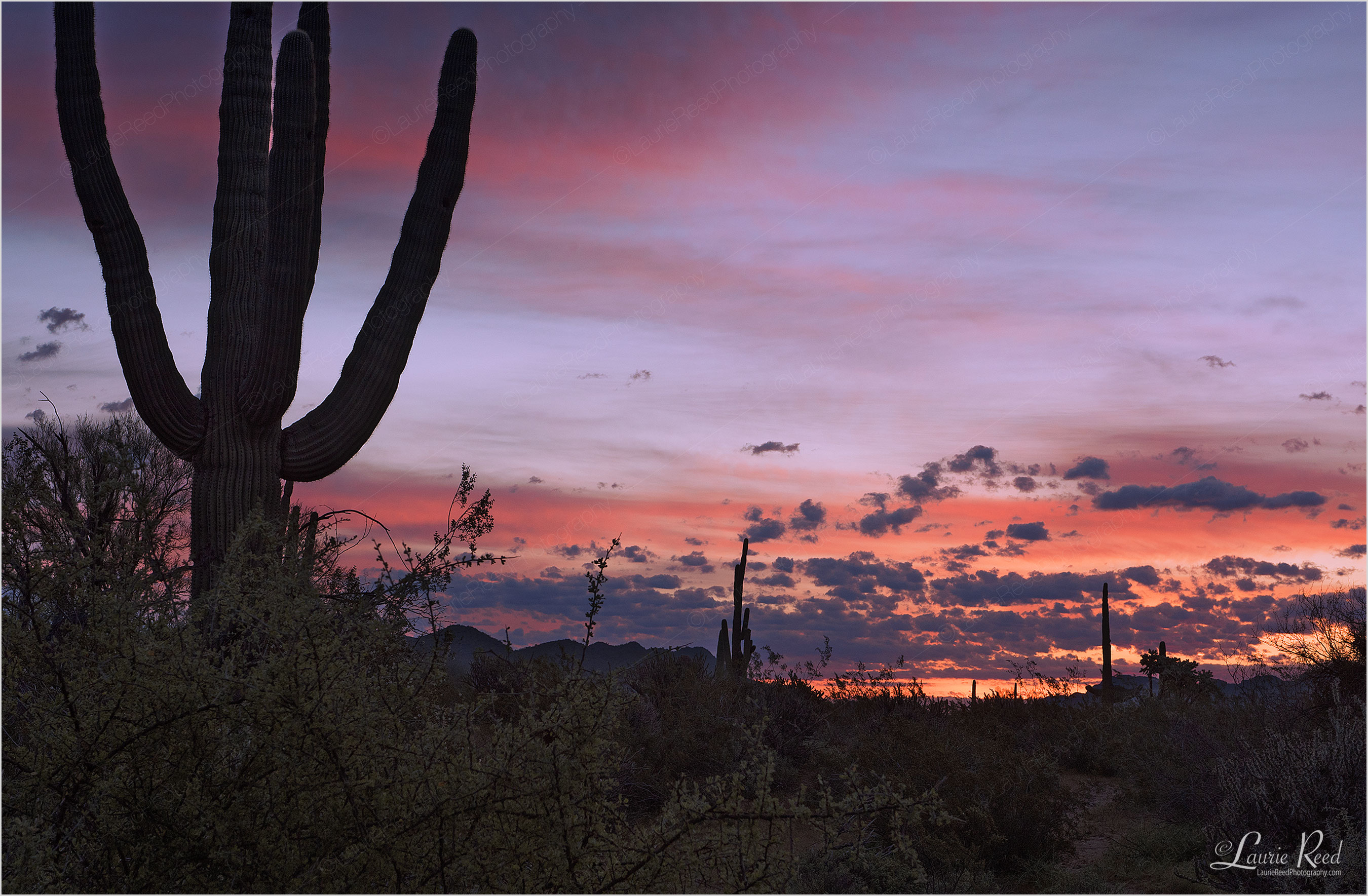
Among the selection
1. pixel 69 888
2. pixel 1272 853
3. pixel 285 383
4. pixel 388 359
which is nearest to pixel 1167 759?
pixel 1272 853

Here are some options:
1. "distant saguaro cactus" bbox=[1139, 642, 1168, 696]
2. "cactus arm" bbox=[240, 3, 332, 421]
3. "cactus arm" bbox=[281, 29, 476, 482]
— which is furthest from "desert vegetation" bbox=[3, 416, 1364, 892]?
"distant saguaro cactus" bbox=[1139, 642, 1168, 696]

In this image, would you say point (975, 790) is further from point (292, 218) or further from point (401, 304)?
point (292, 218)

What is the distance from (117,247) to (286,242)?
1.69m

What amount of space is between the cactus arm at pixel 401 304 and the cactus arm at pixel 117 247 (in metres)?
1.13

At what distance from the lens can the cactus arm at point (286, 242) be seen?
30.7 feet

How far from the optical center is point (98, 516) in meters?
4.55

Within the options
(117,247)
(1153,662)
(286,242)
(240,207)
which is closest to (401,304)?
(286,242)

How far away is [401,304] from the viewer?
1057 cm

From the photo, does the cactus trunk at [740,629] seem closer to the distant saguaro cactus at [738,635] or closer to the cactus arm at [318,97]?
the distant saguaro cactus at [738,635]

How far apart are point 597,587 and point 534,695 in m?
0.64

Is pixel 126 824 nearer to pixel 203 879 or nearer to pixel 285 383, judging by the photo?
pixel 203 879

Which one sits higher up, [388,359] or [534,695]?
[388,359]

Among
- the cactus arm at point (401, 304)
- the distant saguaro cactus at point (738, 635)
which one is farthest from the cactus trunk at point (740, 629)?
the cactus arm at point (401, 304)

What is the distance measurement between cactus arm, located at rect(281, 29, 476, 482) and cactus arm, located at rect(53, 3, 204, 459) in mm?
1127
